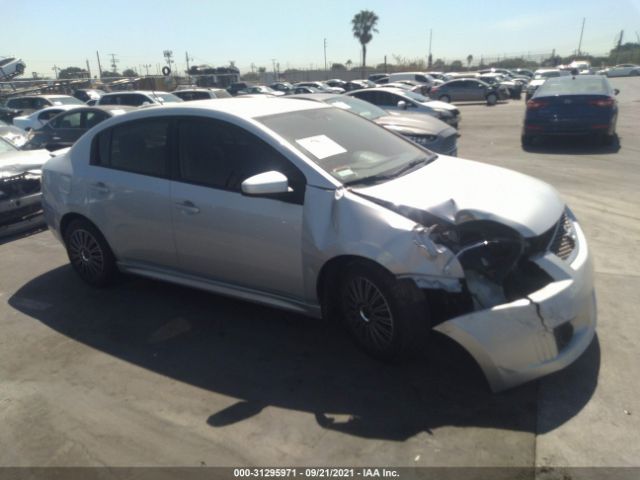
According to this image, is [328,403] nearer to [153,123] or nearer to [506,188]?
[506,188]

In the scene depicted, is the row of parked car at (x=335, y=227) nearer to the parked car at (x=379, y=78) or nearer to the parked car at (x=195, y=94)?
the parked car at (x=195, y=94)

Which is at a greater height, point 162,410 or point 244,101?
point 244,101

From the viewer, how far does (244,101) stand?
175 inches

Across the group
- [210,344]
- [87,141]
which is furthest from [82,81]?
[210,344]

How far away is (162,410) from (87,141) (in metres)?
2.87

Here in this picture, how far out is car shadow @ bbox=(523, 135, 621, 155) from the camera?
1101cm

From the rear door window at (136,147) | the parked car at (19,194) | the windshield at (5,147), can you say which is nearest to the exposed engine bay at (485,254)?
the rear door window at (136,147)

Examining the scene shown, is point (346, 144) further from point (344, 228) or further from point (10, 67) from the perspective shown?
point (10, 67)

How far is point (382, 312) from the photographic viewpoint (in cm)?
326

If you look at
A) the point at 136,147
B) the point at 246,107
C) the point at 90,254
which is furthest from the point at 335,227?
the point at 90,254

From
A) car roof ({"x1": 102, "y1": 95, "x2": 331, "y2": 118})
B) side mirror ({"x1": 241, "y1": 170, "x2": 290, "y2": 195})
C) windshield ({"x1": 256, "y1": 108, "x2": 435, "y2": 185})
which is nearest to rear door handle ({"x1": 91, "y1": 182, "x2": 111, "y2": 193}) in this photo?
car roof ({"x1": 102, "y1": 95, "x2": 331, "y2": 118})

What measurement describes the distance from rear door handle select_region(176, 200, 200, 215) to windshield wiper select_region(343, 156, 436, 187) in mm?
1249

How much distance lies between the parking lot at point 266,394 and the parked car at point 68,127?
7471 millimetres

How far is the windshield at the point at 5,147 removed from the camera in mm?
7536
